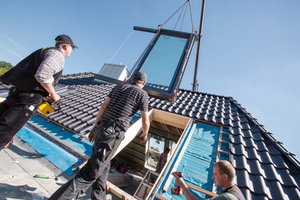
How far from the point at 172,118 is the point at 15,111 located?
3.38 m

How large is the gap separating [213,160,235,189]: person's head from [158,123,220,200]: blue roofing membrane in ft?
1.78

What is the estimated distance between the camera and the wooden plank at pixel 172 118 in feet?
12.8

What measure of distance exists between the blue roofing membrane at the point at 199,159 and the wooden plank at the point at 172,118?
486mm

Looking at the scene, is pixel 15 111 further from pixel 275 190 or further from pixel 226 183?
pixel 275 190

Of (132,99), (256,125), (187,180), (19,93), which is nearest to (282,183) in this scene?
(187,180)

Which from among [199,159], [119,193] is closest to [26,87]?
[119,193]

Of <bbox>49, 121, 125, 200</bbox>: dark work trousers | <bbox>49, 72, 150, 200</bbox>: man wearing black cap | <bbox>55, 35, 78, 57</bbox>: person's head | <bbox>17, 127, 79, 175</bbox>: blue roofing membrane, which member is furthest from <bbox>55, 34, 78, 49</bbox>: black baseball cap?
<bbox>17, 127, 79, 175</bbox>: blue roofing membrane

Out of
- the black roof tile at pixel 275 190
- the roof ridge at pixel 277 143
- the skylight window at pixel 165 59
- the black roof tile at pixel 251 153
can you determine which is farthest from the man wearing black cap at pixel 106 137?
the roof ridge at pixel 277 143

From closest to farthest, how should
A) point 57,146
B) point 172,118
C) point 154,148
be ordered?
point 57,146, point 172,118, point 154,148

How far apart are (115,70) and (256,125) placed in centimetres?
1114

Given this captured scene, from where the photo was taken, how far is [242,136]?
3.14 meters

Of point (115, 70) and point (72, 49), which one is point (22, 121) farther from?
point (115, 70)

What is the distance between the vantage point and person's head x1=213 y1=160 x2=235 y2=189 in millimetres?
1466

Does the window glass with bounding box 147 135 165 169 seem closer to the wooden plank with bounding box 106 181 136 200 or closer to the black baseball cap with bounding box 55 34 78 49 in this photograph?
A: the wooden plank with bounding box 106 181 136 200
